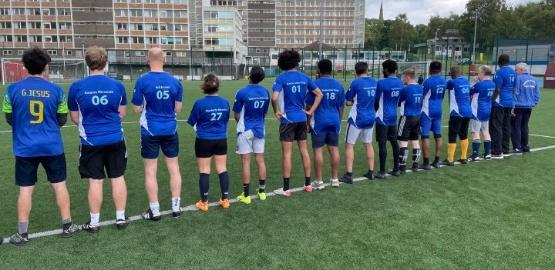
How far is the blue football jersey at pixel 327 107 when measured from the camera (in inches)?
247

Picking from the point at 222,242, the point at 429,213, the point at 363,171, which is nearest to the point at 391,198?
the point at 429,213

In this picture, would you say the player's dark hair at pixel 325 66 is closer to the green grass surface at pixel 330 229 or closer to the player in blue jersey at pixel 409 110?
the player in blue jersey at pixel 409 110

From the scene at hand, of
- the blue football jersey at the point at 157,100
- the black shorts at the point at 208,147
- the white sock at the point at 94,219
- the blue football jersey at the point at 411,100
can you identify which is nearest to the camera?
the white sock at the point at 94,219

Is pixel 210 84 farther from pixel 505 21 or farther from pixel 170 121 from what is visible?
pixel 505 21

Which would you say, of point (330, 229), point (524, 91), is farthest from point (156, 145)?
point (524, 91)

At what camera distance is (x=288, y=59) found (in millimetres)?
5824

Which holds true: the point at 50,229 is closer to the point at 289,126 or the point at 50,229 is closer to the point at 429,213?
the point at 289,126

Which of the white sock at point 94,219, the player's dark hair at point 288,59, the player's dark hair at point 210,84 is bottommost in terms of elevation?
the white sock at point 94,219

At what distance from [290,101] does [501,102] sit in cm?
539

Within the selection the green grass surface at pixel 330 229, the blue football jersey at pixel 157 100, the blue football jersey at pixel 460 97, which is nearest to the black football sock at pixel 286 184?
the green grass surface at pixel 330 229

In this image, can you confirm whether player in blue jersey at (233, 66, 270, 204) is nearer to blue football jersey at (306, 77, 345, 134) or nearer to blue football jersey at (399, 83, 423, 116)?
blue football jersey at (306, 77, 345, 134)

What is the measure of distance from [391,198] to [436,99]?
8.60ft

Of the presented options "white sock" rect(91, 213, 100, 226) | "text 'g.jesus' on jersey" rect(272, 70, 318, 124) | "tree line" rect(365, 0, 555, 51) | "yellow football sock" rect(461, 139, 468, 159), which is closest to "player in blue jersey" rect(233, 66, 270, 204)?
"text 'g.jesus' on jersey" rect(272, 70, 318, 124)

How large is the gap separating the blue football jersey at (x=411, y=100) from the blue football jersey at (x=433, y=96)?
1.28 feet
